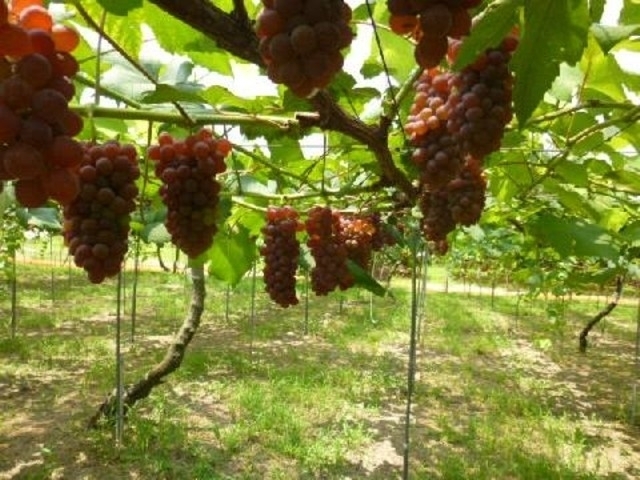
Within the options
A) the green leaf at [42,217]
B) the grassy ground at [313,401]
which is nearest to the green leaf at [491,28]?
the green leaf at [42,217]

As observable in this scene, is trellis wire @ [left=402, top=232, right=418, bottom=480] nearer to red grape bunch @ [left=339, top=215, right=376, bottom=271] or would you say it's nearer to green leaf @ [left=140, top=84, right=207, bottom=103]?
red grape bunch @ [left=339, top=215, right=376, bottom=271]

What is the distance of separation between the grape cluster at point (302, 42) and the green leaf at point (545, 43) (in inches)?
13.0

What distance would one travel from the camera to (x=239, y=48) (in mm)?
714

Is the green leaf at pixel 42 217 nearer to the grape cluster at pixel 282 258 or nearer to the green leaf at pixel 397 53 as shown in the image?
the grape cluster at pixel 282 258

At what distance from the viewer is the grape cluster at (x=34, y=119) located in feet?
1.78

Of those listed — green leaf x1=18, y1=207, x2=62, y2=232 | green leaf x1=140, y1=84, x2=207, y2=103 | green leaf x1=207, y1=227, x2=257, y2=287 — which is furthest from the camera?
green leaf x1=207, y1=227, x2=257, y2=287

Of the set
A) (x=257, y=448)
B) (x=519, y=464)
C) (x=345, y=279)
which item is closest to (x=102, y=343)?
(x=257, y=448)

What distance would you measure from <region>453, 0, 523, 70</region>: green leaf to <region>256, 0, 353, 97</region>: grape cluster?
0.31 metres

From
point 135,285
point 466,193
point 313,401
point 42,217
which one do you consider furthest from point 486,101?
point 313,401

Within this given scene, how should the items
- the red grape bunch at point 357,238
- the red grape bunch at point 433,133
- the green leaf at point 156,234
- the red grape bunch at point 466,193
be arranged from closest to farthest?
the red grape bunch at point 433,133 < the red grape bunch at point 466,193 < the green leaf at point 156,234 < the red grape bunch at point 357,238

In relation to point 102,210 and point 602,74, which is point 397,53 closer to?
point 602,74

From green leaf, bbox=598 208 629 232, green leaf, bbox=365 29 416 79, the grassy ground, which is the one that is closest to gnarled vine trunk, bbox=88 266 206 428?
the grassy ground

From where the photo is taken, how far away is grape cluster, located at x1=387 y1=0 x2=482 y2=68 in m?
0.46

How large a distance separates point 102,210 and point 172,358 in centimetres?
471
